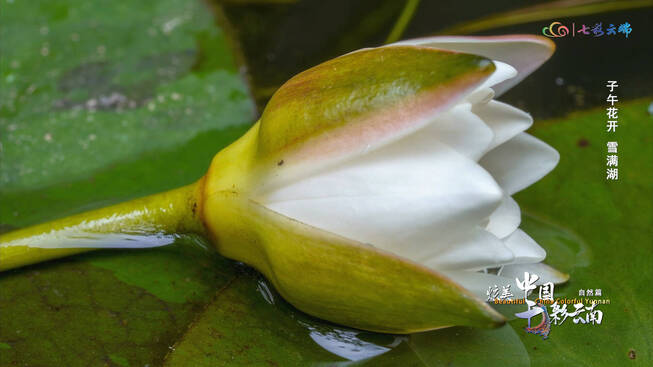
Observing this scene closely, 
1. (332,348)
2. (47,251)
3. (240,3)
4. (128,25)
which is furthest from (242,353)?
(240,3)

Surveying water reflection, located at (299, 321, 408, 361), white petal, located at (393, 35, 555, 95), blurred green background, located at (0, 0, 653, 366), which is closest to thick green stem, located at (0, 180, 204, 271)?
blurred green background, located at (0, 0, 653, 366)

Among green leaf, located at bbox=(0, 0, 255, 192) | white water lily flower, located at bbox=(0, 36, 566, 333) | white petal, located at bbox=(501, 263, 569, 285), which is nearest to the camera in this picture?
white water lily flower, located at bbox=(0, 36, 566, 333)

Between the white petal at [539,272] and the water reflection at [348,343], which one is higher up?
the white petal at [539,272]

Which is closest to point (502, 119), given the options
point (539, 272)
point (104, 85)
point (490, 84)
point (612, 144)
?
point (490, 84)

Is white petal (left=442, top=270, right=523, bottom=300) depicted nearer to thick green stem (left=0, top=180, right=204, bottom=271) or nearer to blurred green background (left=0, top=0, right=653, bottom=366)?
blurred green background (left=0, top=0, right=653, bottom=366)

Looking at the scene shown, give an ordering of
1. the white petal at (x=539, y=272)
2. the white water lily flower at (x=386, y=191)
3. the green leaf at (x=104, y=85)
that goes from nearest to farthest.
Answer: the white water lily flower at (x=386, y=191) → the white petal at (x=539, y=272) → the green leaf at (x=104, y=85)

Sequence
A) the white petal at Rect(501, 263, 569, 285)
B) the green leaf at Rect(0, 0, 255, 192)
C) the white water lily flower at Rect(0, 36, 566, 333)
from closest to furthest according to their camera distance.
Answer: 1. the white water lily flower at Rect(0, 36, 566, 333)
2. the white petal at Rect(501, 263, 569, 285)
3. the green leaf at Rect(0, 0, 255, 192)

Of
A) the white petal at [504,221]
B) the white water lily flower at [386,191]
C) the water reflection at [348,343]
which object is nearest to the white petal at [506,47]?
the white water lily flower at [386,191]

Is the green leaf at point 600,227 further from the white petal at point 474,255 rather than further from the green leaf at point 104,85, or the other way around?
the green leaf at point 104,85
